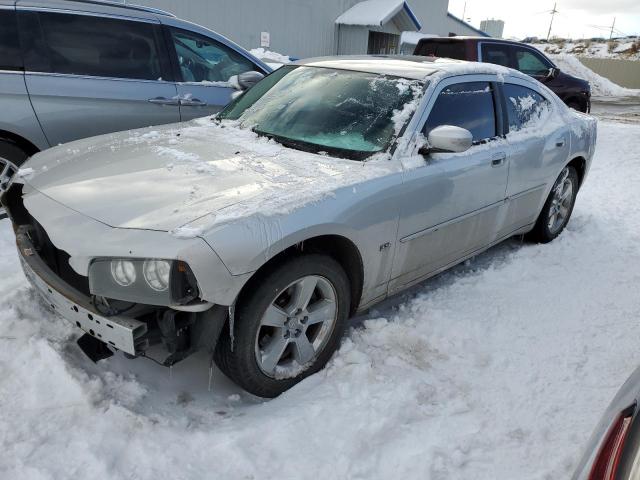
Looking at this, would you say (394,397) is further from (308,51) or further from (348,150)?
(308,51)

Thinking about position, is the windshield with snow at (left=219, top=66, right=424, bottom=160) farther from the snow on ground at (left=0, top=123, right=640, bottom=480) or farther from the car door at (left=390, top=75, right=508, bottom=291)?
the snow on ground at (left=0, top=123, right=640, bottom=480)

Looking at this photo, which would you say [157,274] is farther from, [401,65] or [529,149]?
[529,149]

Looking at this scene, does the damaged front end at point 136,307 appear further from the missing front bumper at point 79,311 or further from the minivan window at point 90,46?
the minivan window at point 90,46

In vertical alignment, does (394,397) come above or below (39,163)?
below

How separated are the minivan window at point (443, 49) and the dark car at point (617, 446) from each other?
8.21 metres

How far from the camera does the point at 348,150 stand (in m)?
3.10

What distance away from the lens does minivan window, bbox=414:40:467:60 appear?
905cm

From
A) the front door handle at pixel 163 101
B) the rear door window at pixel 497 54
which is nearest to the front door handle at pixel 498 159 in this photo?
the front door handle at pixel 163 101

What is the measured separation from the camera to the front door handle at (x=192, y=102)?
16.5 feet

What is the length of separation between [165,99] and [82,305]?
3118 millimetres

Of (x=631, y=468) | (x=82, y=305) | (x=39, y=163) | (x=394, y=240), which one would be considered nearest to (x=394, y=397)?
(x=394, y=240)

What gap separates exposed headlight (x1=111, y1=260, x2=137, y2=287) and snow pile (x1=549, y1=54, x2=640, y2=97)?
27078mm

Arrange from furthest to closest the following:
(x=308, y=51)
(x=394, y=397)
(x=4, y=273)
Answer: (x=308, y=51) < (x=4, y=273) < (x=394, y=397)

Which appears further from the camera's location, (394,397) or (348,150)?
(348,150)
